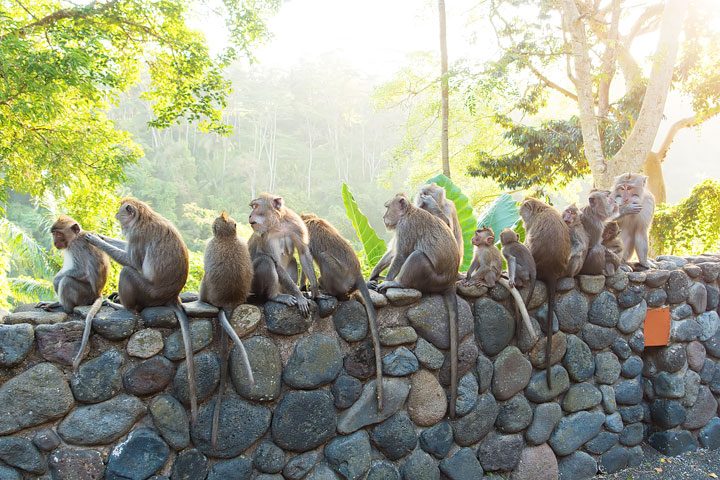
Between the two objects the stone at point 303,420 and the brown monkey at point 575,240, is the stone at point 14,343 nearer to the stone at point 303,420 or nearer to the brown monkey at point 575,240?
the stone at point 303,420

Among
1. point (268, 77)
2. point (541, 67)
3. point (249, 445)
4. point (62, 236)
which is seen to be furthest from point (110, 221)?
point (268, 77)

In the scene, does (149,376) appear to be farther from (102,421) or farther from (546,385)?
(546,385)

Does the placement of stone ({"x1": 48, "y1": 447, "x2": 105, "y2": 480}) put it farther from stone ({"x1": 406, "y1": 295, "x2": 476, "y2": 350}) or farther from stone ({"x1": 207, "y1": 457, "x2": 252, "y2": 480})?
stone ({"x1": 406, "y1": 295, "x2": 476, "y2": 350})

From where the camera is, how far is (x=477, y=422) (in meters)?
4.08

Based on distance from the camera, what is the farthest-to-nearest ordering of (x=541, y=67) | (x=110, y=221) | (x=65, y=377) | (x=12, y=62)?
(x=541, y=67), (x=110, y=221), (x=12, y=62), (x=65, y=377)

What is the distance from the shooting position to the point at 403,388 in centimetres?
380

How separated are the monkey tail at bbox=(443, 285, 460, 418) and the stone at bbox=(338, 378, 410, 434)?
327 mm

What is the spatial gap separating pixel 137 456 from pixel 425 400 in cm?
186

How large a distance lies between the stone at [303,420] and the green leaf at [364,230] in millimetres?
2755

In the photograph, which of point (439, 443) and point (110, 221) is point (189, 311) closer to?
point (439, 443)

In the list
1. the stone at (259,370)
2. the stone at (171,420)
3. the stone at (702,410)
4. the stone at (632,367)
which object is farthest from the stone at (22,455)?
the stone at (702,410)

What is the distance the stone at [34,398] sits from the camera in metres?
2.77

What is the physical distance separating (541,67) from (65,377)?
13.8 m

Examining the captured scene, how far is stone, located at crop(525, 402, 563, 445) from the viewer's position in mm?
4344
